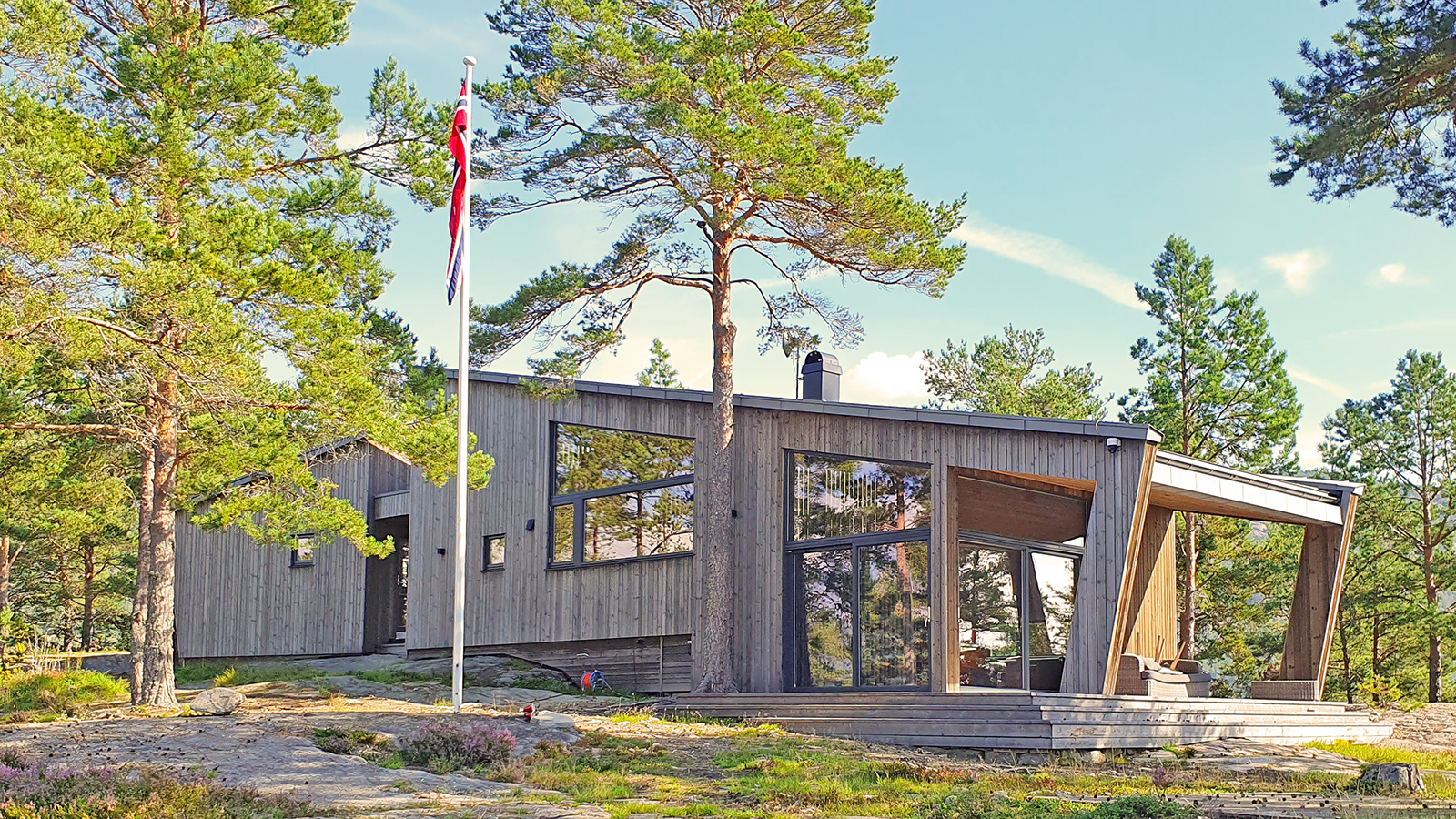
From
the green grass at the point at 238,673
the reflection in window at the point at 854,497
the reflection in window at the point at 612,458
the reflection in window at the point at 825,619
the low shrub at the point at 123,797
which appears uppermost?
the reflection in window at the point at 612,458

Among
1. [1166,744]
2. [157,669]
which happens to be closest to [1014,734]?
[1166,744]

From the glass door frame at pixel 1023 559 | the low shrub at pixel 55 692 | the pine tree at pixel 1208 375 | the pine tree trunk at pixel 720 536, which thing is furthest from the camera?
the pine tree at pixel 1208 375

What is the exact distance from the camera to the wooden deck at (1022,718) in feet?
37.9

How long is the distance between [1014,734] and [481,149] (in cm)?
977

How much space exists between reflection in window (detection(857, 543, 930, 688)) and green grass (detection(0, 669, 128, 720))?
905cm

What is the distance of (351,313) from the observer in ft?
45.4

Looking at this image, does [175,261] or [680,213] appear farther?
[680,213]

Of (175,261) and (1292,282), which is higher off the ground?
(1292,282)

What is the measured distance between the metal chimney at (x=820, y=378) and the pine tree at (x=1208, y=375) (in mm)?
12562

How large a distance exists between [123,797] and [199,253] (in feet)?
20.8

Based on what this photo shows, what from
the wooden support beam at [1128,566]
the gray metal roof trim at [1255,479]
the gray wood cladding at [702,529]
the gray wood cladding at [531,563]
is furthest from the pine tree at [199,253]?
the gray metal roof trim at [1255,479]

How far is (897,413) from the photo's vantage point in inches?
543

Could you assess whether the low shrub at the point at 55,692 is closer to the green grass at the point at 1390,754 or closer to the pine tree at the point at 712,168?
the pine tree at the point at 712,168

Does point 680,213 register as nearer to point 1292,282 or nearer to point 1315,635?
point 1315,635
